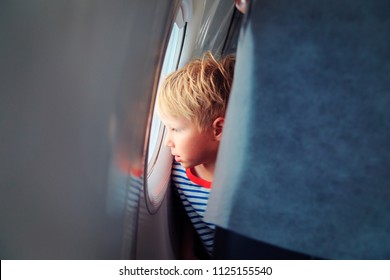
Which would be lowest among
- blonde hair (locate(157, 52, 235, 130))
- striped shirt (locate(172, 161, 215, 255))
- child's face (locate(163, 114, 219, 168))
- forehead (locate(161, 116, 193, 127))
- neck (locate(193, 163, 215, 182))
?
striped shirt (locate(172, 161, 215, 255))

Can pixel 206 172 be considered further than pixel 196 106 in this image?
Yes

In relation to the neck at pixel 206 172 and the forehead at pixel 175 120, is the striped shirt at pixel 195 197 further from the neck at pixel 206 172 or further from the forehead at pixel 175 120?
the forehead at pixel 175 120

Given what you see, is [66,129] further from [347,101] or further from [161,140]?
[161,140]

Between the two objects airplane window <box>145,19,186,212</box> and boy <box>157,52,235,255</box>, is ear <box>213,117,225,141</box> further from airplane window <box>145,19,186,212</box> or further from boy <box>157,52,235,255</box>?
airplane window <box>145,19,186,212</box>

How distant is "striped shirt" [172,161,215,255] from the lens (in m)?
0.84

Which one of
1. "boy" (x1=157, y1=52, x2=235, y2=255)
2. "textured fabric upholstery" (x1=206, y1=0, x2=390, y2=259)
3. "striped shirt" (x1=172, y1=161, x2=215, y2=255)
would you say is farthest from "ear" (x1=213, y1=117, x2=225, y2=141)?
"textured fabric upholstery" (x1=206, y1=0, x2=390, y2=259)

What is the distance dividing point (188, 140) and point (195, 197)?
17 centimetres

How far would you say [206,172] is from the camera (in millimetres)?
857

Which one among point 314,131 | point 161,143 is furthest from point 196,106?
point 314,131

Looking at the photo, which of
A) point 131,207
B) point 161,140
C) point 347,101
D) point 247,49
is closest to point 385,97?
point 347,101

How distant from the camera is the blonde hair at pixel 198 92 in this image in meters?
0.73

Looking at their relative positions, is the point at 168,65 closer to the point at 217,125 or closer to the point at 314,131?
the point at 217,125

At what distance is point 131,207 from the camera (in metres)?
0.46

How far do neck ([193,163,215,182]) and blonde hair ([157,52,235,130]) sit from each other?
0.13 metres
